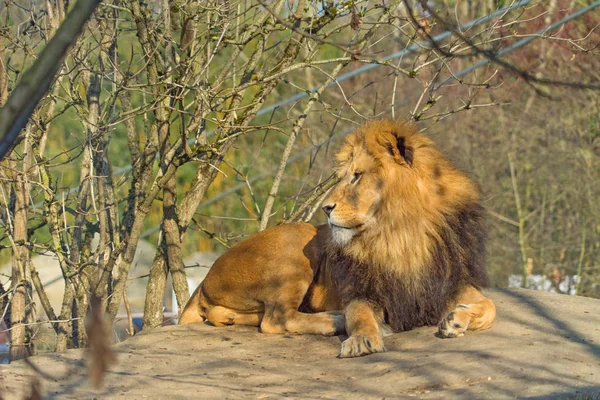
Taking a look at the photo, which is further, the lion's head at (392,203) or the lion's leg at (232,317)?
the lion's leg at (232,317)

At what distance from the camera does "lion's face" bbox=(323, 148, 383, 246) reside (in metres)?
4.96

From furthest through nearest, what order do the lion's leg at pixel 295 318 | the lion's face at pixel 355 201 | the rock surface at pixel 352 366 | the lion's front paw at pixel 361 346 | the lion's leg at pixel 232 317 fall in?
the lion's leg at pixel 232 317
the lion's leg at pixel 295 318
the lion's face at pixel 355 201
the lion's front paw at pixel 361 346
the rock surface at pixel 352 366

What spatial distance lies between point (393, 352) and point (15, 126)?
10.2 feet

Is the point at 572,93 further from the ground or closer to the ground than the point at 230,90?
further from the ground

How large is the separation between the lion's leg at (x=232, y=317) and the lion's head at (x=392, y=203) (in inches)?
35.3

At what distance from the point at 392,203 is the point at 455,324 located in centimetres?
76

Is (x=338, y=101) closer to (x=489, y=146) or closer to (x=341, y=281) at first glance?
(x=489, y=146)

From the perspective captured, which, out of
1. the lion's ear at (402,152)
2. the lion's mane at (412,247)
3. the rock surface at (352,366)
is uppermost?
the lion's ear at (402,152)

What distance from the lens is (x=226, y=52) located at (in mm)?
13453

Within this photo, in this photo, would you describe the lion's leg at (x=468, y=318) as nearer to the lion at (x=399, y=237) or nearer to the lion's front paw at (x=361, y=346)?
the lion at (x=399, y=237)

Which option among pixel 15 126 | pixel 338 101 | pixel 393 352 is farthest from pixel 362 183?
pixel 338 101

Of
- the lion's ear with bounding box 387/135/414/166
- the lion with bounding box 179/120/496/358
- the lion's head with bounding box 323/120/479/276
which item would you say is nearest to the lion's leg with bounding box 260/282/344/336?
the lion with bounding box 179/120/496/358

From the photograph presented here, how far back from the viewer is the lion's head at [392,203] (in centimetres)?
502

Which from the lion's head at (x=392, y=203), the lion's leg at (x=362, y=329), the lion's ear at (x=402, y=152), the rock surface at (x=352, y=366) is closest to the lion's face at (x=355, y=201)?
the lion's head at (x=392, y=203)
